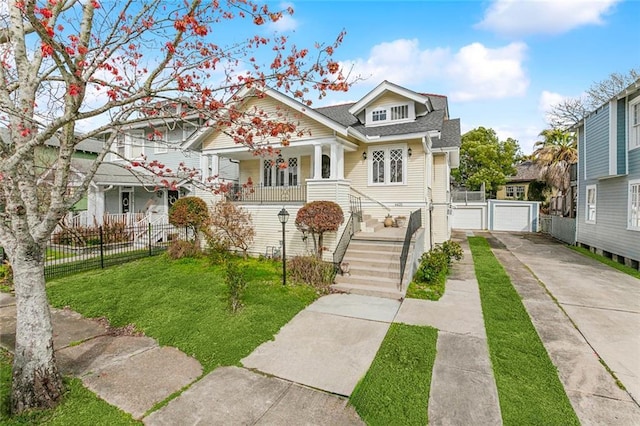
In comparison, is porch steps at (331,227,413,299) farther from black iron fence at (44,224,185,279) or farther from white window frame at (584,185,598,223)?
white window frame at (584,185,598,223)

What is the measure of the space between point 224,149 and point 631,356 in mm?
12078

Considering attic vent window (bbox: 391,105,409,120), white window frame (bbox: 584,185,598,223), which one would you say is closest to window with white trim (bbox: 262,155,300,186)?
attic vent window (bbox: 391,105,409,120)

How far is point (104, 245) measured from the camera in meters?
12.8

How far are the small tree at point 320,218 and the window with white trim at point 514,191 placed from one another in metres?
34.0

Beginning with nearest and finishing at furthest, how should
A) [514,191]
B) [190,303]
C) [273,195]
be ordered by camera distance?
[190,303], [273,195], [514,191]

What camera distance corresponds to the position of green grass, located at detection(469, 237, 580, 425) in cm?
339

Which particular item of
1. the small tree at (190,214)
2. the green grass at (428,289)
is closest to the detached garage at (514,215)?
the green grass at (428,289)

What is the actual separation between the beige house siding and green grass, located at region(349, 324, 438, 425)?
682cm

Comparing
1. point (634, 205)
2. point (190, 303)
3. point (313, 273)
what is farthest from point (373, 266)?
point (634, 205)

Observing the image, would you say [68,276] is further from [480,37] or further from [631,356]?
[480,37]

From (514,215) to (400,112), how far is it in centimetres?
1844

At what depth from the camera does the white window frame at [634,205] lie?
10929 mm

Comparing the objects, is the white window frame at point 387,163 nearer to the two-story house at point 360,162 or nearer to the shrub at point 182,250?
the two-story house at point 360,162

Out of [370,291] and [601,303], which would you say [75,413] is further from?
[601,303]
